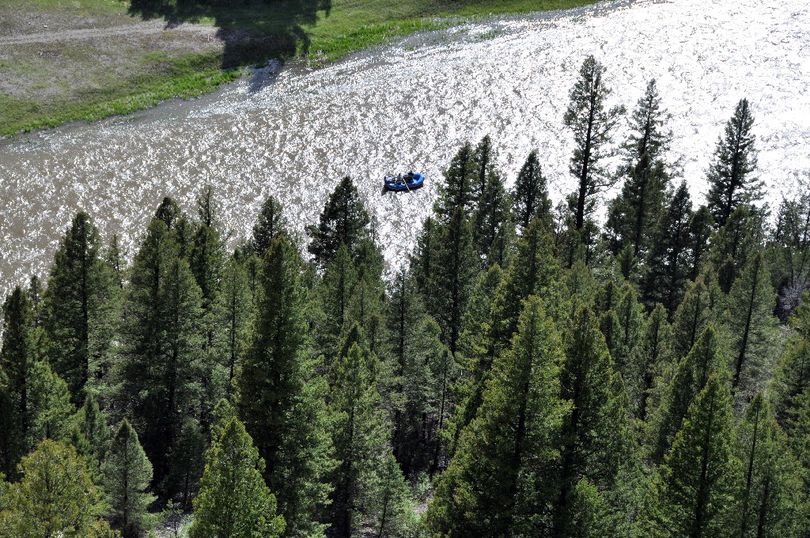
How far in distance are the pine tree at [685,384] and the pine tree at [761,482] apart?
1238 centimetres

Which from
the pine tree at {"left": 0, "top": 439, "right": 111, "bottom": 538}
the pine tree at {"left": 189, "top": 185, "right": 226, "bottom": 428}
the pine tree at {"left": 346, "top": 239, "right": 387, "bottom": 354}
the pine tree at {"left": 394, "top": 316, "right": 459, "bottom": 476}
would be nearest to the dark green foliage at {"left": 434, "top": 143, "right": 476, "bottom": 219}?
the pine tree at {"left": 346, "top": 239, "right": 387, "bottom": 354}

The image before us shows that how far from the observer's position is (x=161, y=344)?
68938 millimetres

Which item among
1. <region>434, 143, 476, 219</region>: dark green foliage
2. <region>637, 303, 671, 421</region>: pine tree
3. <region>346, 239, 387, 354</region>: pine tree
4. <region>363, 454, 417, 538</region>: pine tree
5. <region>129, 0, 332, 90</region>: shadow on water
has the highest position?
<region>129, 0, 332, 90</region>: shadow on water

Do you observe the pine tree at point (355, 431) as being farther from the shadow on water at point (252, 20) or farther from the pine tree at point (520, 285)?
the shadow on water at point (252, 20)

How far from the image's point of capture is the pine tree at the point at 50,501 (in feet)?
127

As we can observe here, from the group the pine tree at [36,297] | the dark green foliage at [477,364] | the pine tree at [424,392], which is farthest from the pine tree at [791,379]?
the pine tree at [36,297]

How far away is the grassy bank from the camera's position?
128500 millimetres

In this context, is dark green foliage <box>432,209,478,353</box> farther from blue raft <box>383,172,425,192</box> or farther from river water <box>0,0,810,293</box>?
blue raft <box>383,172,425,192</box>

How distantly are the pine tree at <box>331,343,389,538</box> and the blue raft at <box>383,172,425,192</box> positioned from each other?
54.8 metres

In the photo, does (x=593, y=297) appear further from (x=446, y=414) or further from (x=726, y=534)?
(x=726, y=534)

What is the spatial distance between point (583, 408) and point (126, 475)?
27652 mm

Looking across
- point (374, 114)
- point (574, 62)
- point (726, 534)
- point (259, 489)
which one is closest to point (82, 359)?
point (259, 489)

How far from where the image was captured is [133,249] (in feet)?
328

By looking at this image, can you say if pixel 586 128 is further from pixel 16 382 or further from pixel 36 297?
pixel 16 382
